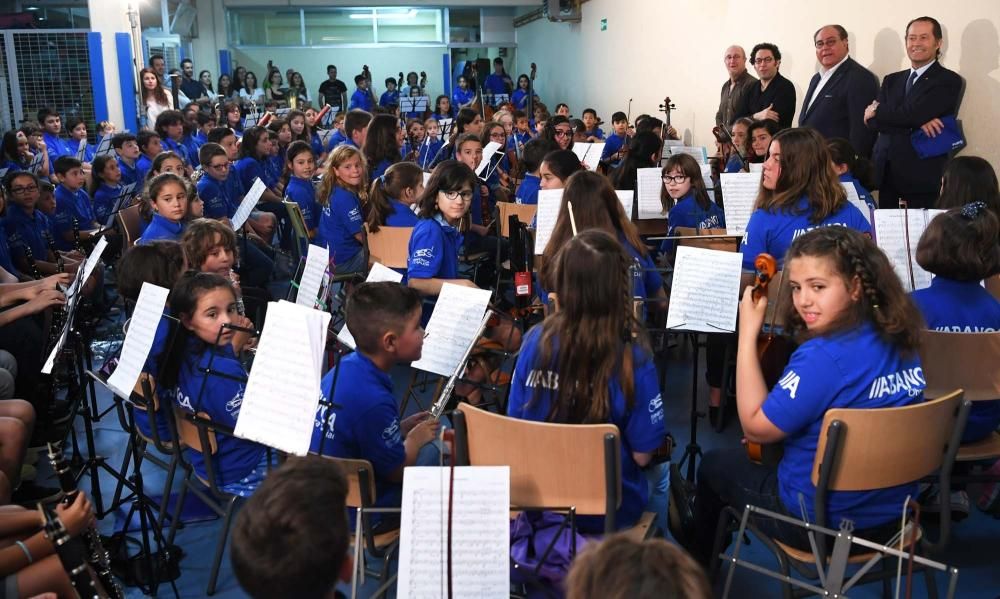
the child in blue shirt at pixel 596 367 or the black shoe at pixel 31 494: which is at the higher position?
the child in blue shirt at pixel 596 367

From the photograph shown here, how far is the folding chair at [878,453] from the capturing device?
6.07 feet

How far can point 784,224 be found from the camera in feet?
11.2

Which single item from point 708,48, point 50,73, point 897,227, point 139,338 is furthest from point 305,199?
point 50,73

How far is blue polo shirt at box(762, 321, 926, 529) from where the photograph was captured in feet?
6.36

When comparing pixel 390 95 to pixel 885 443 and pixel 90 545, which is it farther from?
pixel 885 443

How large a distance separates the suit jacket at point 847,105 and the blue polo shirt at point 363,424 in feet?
15.2

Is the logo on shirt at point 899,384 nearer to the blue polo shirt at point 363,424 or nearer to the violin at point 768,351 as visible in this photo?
the violin at point 768,351

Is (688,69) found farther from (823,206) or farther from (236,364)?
(236,364)

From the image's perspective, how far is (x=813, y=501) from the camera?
202 cm

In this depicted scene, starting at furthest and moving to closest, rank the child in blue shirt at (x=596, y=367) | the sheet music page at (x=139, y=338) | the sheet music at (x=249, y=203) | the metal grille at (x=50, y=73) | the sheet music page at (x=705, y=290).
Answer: the metal grille at (x=50, y=73) → the sheet music at (x=249, y=203) → the sheet music page at (x=705, y=290) → the sheet music page at (x=139, y=338) → the child in blue shirt at (x=596, y=367)

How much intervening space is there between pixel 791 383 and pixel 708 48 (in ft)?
26.2

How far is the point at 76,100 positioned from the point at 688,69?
26.3ft

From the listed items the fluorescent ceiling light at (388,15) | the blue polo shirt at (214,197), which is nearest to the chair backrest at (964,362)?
the blue polo shirt at (214,197)

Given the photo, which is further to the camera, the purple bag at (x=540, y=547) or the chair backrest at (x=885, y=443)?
the purple bag at (x=540, y=547)
